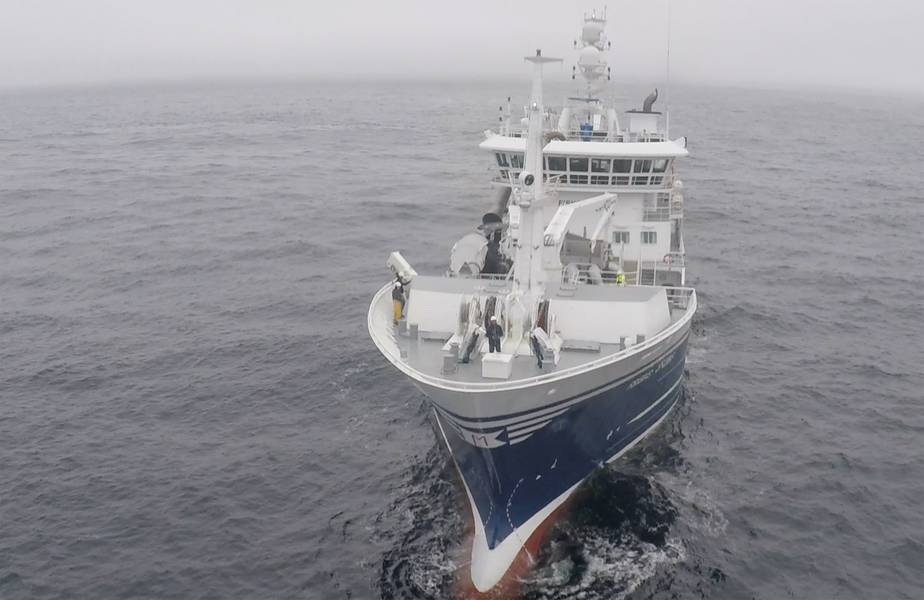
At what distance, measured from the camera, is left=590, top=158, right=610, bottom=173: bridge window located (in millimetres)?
31828

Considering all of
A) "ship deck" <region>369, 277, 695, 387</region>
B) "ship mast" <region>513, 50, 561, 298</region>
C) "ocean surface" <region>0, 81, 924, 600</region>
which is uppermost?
"ship mast" <region>513, 50, 561, 298</region>

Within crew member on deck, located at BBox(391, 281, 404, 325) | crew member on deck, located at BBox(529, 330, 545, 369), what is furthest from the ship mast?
crew member on deck, located at BBox(391, 281, 404, 325)

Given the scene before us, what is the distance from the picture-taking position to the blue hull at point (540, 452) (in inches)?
850

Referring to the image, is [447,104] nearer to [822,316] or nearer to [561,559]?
[822,316]

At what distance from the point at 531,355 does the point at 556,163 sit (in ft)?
40.8

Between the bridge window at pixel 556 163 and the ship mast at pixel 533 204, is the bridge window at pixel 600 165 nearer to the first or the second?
the bridge window at pixel 556 163

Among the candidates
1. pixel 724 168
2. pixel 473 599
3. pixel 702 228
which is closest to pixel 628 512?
pixel 473 599

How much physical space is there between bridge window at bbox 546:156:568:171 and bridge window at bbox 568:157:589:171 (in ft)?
0.82

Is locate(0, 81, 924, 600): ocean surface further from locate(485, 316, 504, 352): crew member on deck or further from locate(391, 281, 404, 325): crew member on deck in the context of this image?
locate(485, 316, 504, 352): crew member on deck

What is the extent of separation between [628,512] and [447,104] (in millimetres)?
147777

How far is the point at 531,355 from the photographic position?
72.9 ft

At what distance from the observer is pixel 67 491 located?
25.7 metres

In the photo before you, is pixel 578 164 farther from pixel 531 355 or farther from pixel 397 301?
pixel 531 355

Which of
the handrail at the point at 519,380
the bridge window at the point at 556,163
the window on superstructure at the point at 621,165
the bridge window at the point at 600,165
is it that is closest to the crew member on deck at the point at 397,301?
the handrail at the point at 519,380
